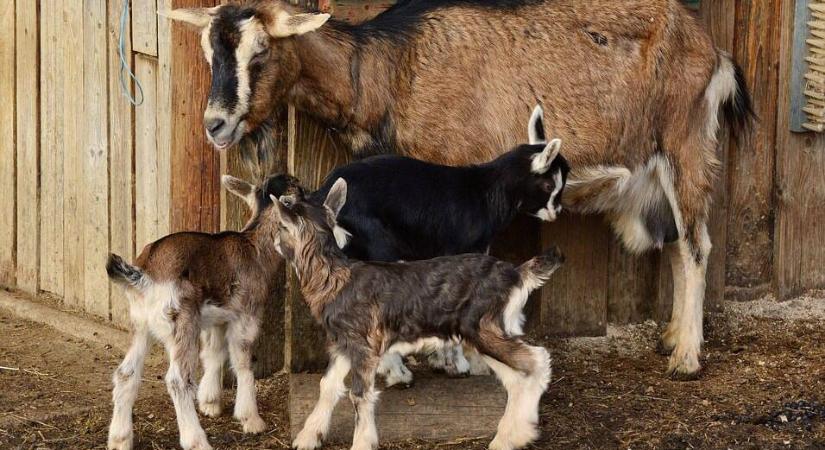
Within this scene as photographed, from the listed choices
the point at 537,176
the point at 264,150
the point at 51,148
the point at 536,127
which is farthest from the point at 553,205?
the point at 51,148

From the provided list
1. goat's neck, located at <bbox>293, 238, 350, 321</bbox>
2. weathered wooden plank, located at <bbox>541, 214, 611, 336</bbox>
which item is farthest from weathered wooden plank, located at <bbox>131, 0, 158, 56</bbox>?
weathered wooden plank, located at <bbox>541, 214, 611, 336</bbox>

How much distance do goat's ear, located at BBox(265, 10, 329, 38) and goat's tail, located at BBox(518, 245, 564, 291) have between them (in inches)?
58.5

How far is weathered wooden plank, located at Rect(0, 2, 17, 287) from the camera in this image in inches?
331

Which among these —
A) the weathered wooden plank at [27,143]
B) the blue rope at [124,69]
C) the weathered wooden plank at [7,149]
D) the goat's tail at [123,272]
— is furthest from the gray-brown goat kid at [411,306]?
the weathered wooden plank at [7,149]

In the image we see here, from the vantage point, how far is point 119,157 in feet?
25.1

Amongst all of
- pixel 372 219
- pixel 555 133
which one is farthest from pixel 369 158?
pixel 555 133

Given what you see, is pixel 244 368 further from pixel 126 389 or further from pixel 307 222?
pixel 307 222

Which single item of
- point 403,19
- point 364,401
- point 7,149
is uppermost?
point 403,19

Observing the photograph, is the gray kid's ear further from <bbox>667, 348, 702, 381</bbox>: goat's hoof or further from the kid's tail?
<bbox>667, 348, 702, 381</bbox>: goat's hoof

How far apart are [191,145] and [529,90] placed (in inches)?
69.6

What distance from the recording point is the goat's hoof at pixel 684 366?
7266 mm

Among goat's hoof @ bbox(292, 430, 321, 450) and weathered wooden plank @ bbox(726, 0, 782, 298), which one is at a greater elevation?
weathered wooden plank @ bbox(726, 0, 782, 298)

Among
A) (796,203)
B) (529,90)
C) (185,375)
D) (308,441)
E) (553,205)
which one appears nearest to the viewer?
(185,375)

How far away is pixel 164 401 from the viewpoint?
678 centimetres
